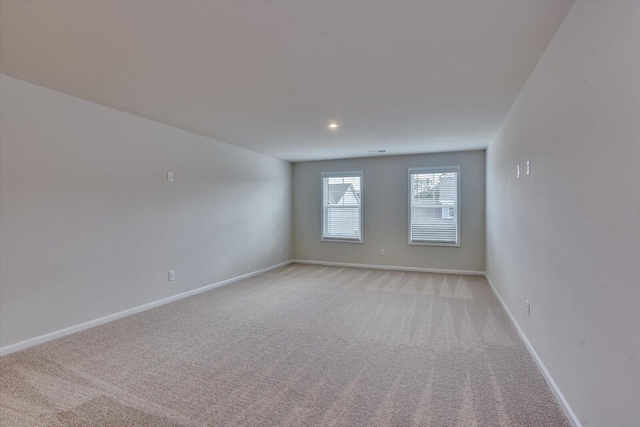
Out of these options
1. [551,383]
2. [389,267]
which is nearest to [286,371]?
[551,383]

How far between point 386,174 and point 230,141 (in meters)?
3.14

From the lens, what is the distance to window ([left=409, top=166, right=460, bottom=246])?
594cm

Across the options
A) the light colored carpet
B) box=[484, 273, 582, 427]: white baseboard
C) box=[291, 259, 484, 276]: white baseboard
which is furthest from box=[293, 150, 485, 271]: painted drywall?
box=[484, 273, 582, 427]: white baseboard

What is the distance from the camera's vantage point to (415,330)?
3158mm

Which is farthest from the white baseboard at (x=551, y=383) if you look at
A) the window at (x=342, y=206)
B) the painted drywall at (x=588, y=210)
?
the window at (x=342, y=206)

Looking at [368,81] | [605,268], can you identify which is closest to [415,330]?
[605,268]

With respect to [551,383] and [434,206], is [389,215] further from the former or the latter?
[551,383]

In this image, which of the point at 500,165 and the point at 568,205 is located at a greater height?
the point at 500,165

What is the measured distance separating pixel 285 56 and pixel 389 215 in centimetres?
461

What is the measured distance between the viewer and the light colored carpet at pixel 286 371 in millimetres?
1844

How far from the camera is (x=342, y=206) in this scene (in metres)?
6.82

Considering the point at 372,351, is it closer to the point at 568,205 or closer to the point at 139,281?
the point at 568,205

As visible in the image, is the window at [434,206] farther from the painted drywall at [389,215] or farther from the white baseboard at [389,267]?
the white baseboard at [389,267]

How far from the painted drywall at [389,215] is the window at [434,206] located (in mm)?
103
